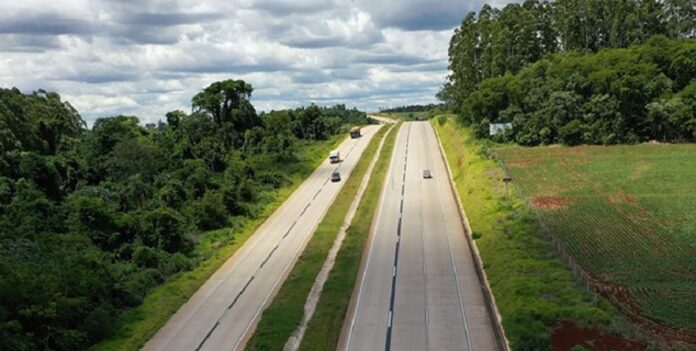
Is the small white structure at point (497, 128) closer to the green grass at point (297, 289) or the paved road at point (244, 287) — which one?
the green grass at point (297, 289)

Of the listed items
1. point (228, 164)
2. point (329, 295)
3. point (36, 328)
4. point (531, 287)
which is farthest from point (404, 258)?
point (228, 164)

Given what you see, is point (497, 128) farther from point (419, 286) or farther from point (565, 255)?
point (419, 286)

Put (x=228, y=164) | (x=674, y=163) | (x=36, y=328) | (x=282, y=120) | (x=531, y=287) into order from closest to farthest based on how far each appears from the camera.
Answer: (x=36, y=328)
(x=531, y=287)
(x=674, y=163)
(x=228, y=164)
(x=282, y=120)

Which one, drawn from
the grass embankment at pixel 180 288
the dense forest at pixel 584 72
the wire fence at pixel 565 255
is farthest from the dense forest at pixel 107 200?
the dense forest at pixel 584 72

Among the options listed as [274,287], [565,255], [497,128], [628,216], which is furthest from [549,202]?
[497,128]

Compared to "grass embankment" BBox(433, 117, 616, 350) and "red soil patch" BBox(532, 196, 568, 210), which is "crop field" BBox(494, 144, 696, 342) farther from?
"grass embankment" BBox(433, 117, 616, 350)

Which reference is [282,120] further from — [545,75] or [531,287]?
[531,287]
